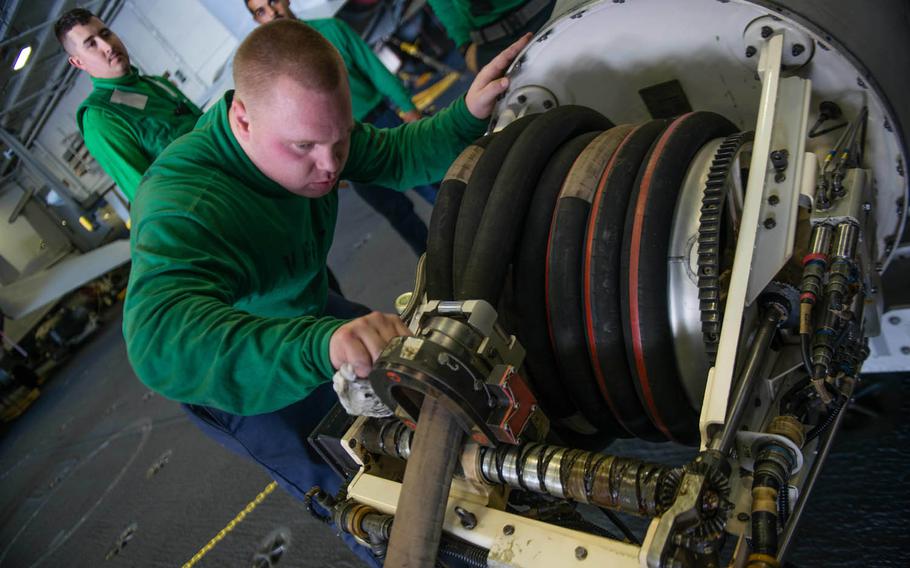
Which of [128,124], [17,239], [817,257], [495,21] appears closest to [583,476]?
[817,257]

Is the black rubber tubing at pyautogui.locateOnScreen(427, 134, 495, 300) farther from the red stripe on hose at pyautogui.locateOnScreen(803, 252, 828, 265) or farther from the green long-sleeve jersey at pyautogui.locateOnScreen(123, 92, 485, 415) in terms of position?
the red stripe on hose at pyautogui.locateOnScreen(803, 252, 828, 265)

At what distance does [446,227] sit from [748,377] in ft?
1.93

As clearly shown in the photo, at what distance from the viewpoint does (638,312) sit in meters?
0.99

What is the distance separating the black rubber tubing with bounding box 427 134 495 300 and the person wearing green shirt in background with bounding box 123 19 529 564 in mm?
194

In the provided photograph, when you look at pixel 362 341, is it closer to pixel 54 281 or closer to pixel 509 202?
pixel 509 202

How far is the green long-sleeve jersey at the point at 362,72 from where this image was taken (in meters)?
2.63

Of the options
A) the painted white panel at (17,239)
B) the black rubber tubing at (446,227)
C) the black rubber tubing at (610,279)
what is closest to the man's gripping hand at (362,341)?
the black rubber tubing at (446,227)

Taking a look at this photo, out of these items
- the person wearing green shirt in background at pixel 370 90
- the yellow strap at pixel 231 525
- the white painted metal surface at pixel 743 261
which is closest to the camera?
the white painted metal surface at pixel 743 261

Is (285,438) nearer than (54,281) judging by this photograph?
Yes

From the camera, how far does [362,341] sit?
906mm

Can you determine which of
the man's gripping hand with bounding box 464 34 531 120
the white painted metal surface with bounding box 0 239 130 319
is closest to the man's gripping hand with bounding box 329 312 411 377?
the man's gripping hand with bounding box 464 34 531 120

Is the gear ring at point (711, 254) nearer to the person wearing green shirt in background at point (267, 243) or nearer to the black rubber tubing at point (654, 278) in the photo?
the black rubber tubing at point (654, 278)

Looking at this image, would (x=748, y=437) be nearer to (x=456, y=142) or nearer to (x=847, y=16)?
(x=847, y=16)

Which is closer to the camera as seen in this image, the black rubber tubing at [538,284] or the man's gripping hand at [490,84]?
the black rubber tubing at [538,284]
